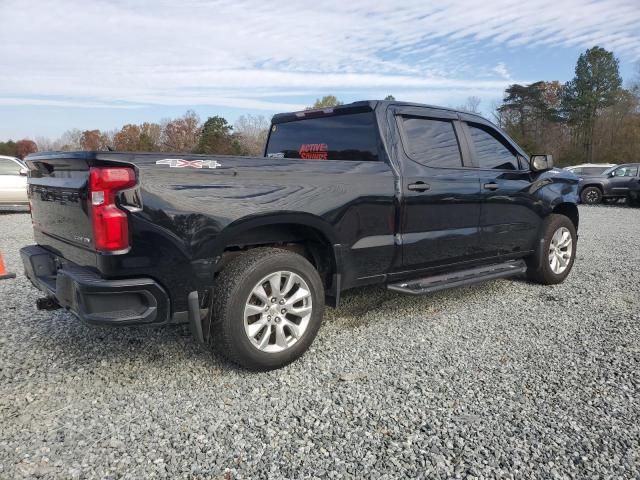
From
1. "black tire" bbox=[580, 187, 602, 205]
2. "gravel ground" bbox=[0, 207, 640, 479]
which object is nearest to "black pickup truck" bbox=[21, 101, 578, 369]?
"gravel ground" bbox=[0, 207, 640, 479]

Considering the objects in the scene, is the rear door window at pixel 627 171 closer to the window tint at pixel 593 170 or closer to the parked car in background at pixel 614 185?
the parked car in background at pixel 614 185

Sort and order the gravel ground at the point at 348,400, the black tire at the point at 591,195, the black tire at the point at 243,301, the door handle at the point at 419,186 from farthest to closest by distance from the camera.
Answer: the black tire at the point at 591,195
the door handle at the point at 419,186
the black tire at the point at 243,301
the gravel ground at the point at 348,400

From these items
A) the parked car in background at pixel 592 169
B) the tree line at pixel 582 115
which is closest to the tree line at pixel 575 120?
the tree line at pixel 582 115

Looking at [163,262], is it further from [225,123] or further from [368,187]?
[225,123]

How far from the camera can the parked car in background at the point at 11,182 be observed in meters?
12.5

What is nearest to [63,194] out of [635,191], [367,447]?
[367,447]

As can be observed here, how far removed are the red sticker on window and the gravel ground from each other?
56.8 inches

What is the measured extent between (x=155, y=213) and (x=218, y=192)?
391 millimetres

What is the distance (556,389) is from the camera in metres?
3.02

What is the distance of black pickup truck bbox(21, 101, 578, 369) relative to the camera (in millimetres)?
2701

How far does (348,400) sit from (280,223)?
1.20m

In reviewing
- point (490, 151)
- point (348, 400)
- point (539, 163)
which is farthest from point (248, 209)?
point (539, 163)

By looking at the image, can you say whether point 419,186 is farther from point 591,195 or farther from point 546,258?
point 591,195

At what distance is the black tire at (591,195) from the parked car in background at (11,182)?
18.9 m
